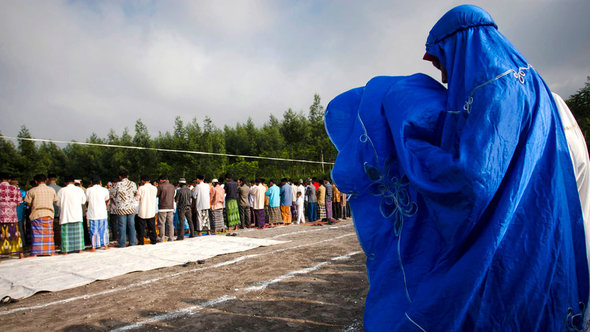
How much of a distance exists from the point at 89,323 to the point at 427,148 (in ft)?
10.8

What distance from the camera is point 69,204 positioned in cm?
738

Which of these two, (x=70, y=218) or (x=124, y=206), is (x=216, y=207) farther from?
(x=70, y=218)

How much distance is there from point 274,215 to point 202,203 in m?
3.63

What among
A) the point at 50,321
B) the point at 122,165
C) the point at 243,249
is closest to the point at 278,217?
the point at 243,249

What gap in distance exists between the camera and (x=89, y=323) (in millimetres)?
2945

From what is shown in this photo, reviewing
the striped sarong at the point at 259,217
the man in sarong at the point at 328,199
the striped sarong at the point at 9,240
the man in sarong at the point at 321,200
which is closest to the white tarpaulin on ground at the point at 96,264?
the striped sarong at the point at 9,240

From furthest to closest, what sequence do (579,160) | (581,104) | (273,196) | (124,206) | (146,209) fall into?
(581,104) < (273,196) < (146,209) < (124,206) < (579,160)

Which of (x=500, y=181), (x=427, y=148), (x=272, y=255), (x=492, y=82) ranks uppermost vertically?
(x=492, y=82)

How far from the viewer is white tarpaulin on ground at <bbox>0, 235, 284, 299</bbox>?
4.44m

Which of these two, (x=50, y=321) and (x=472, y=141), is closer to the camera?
(x=472, y=141)

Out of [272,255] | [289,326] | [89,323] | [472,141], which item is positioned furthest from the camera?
[272,255]

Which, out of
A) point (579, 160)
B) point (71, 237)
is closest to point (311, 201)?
point (71, 237)

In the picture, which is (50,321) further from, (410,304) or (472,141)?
(472,141)

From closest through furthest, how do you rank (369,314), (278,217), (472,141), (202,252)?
(472,141) < (369,314) < (202,252) < (278,217)
